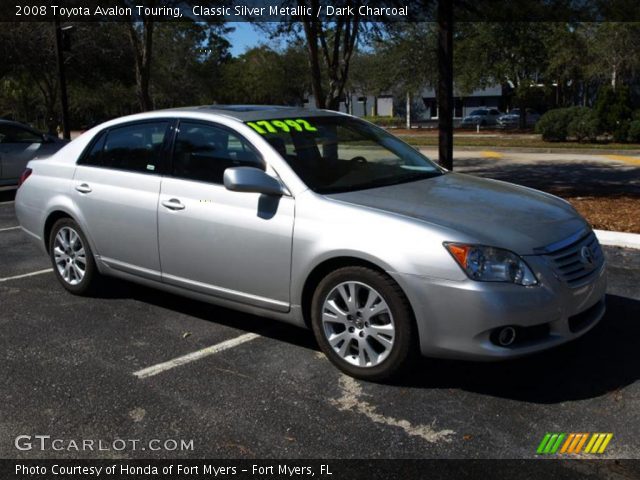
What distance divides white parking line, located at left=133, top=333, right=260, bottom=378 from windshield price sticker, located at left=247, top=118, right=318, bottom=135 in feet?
4.75

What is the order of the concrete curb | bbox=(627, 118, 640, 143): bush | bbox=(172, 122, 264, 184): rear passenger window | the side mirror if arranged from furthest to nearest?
bbox=(627, 118, 640, 143): bush
the concrete curb
bbox=(172, 122, 264, 184): rear passenger window
the side mirror

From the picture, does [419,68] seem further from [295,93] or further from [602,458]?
[602,458]

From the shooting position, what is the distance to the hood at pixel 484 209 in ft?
12.4

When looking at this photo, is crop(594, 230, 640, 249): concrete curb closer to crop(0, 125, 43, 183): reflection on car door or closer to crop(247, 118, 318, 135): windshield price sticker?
crop(247, 118, 318, 135): windshield price sticker

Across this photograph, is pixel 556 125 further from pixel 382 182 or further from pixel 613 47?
pixel 382 182

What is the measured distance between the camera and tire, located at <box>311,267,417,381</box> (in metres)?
3.77

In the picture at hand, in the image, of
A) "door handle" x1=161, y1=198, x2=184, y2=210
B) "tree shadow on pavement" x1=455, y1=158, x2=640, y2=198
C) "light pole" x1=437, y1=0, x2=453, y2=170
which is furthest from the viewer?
"tree shadow on pavement" x1=455, y1=158, x2=640, y2=198

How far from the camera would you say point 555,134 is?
23.2 m

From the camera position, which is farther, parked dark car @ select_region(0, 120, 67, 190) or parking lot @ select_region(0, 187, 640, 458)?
parked dark car @ select_region(0, 120, 67, 190)

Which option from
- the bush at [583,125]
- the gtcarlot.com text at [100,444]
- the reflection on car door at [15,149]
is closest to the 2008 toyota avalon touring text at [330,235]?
the gtcarlot.com text at [100,444]

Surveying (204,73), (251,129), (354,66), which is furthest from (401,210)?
(354,66)

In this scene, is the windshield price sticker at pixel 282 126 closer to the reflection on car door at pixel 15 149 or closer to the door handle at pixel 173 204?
the door handle at pixel 173 204

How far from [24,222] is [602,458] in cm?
520

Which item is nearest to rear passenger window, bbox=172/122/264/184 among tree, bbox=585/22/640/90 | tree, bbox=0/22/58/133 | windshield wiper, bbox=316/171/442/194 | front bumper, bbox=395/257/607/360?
windshield wiper, bbox=316/171/442/194
